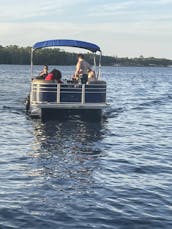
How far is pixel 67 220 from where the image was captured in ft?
29.1

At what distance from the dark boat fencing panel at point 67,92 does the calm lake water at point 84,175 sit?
92 cm

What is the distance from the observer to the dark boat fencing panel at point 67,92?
20.4 metres

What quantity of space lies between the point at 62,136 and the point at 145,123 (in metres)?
5.97

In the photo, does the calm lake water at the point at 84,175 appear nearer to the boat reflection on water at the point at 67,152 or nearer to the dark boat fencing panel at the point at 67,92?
the boat reflection on water at the point at 67,152

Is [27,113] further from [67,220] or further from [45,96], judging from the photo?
[67,220]

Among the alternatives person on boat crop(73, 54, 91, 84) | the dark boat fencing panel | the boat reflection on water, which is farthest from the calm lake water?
person on boat crop(73, 54, 91, 84)

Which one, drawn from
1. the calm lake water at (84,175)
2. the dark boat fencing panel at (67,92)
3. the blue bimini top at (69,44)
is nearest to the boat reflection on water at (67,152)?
the calm lake water at (84,175)

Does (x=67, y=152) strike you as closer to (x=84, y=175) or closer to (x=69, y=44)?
(x=84, y=175)

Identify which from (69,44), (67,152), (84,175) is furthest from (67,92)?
(84,175)

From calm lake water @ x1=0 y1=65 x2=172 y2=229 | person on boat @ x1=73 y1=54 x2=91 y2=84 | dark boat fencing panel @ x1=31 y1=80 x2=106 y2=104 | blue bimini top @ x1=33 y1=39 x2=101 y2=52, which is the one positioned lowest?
calm lake water @ x1=0 y1=65 x2=172 y2=229

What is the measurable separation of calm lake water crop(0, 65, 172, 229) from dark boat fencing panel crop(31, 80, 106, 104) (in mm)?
923

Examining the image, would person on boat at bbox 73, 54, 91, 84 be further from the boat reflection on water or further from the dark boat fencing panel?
the boat reflection on water

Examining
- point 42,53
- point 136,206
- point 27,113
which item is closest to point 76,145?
point 136,206

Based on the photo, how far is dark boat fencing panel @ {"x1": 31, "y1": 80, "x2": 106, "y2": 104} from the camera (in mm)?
20375
